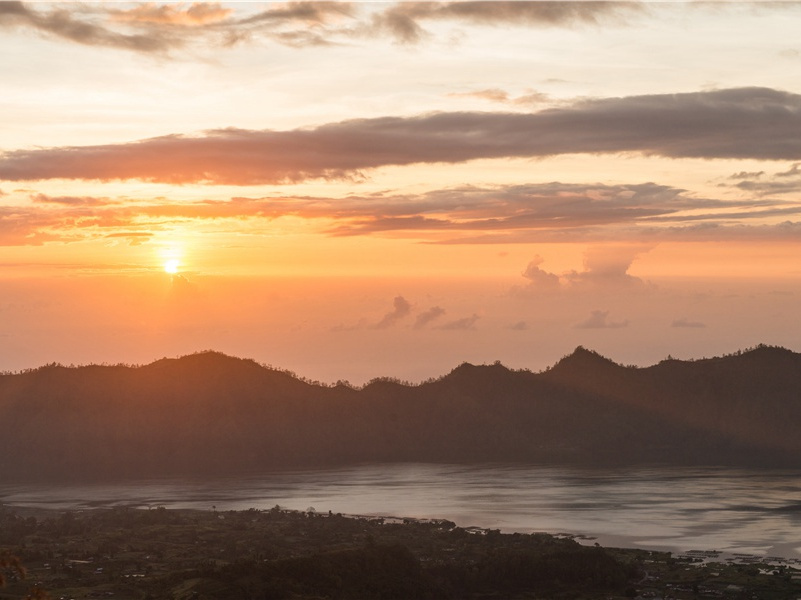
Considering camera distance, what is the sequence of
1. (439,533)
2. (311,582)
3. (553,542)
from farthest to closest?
(439,533)
(553,542)
(311,582)

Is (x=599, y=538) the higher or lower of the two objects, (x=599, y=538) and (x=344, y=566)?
the lower

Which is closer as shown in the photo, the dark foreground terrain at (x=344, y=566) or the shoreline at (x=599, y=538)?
the dark foreground terrain at (x=344, y=566)

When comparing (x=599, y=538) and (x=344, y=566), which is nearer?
(x=344, y=566)

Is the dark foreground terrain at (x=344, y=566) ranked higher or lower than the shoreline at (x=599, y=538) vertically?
higher

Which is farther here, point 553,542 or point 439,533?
point 439,533

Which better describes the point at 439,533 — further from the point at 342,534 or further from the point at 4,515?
the point at 4,515

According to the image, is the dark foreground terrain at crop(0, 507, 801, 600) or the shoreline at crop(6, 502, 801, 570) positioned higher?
the dark foreground terrain at crop(0, 507, 801, 600)

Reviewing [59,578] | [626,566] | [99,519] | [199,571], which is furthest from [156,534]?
[626,566]

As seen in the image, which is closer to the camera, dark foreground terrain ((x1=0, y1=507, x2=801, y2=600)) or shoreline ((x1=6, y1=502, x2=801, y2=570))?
dark foreground terrain ((x1=0, y1=507, x2=801, y2=600))
